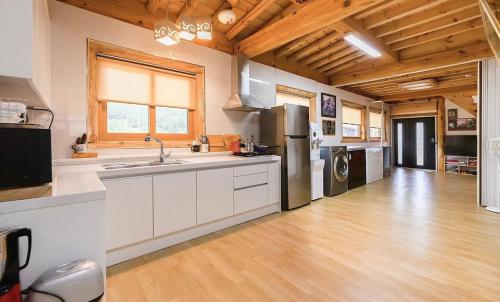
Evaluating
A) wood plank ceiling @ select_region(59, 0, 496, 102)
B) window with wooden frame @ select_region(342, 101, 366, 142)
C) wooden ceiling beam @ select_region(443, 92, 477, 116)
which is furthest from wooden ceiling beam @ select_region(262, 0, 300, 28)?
wooden ceiling beam @ select_region(443, 92, 477, 116)

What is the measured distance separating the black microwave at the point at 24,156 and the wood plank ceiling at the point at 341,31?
203cm

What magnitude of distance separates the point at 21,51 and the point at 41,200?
2.21ft

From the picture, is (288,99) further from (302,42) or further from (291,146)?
(291,146)

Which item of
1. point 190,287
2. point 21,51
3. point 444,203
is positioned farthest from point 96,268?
point 444,203

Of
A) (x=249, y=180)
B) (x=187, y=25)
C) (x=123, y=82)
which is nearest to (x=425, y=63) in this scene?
(x=249, y=180)

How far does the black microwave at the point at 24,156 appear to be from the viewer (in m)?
0.98

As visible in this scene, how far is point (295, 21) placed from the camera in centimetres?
275

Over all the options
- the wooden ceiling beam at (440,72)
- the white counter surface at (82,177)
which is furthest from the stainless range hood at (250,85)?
the wooden ceiling beam at (440,72)

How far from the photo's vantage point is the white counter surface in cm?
92

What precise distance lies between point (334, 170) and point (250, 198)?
7.26 feet

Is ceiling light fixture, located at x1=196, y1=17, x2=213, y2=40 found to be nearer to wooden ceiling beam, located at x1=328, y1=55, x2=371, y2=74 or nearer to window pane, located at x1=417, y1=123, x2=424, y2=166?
wooden ceiling beam, located at x1=328, y1=55, x2=371, y2=74

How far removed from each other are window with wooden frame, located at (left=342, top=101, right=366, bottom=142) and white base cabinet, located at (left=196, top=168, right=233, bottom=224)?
14.5ft

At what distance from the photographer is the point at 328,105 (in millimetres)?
5453

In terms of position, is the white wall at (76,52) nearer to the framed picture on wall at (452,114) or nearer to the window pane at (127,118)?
the window pane at (127,118)
